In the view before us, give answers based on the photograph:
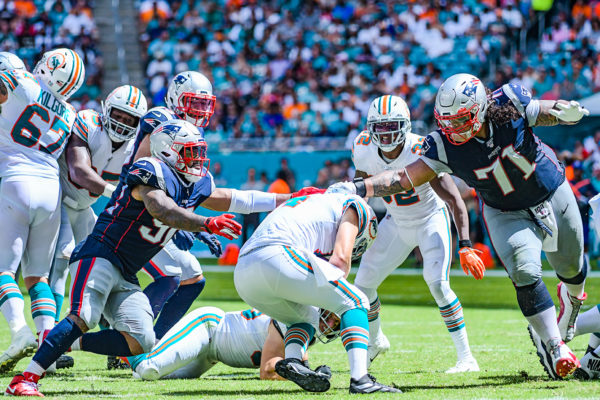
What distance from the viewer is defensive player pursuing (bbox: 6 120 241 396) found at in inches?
183

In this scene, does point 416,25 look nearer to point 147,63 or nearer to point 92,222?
point 147,63

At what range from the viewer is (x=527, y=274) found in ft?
16.1

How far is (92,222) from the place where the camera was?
21.5 ft

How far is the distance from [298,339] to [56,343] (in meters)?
1.30

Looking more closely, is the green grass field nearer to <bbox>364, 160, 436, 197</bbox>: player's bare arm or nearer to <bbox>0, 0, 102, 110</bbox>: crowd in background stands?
<bbox>364, 160, 436, 197</bbox>: player's bare arm

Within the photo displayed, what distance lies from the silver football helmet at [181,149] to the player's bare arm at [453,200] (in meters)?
1.75

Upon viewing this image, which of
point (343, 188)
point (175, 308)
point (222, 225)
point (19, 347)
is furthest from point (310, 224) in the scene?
point (19, 347)

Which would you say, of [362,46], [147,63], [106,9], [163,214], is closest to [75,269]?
[163,214]

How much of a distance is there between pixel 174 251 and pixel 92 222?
2.48 ft

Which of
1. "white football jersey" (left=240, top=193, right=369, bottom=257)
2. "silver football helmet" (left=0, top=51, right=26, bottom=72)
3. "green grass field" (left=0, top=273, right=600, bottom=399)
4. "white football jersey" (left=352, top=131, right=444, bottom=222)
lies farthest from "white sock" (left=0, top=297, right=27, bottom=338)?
"white football jersey" (left=352, top=131, right=444, bottom=222)

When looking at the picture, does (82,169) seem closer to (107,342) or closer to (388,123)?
(107,342)

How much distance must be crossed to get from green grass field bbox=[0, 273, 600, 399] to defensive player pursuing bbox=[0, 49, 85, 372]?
0.66 metres

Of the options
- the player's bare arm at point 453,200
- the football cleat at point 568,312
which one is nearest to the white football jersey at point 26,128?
the player's bare arm at point 453,200

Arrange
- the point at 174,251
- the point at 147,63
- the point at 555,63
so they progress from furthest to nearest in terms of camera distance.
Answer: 1. the point at 147,63
2. the point at 555,63
3. the point at 174,251
